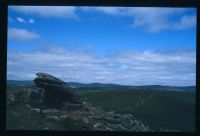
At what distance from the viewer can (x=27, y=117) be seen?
3479 mm

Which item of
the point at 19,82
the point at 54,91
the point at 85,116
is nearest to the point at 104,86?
the point at 85,116

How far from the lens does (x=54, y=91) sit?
11.8 feet

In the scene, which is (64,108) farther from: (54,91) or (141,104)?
(141,104)

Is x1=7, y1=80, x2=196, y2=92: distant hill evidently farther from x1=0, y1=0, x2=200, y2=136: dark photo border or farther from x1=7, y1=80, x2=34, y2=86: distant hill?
x1=0, y1=0, x2=200, y2=136: dark photo border

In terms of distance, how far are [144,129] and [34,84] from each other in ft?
3.06

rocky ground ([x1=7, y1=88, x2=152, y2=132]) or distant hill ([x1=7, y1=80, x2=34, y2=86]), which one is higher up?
distant hill ([x1=7, y1=80, x2=34, y2=86])

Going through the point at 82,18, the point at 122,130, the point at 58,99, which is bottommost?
the point at 122,130

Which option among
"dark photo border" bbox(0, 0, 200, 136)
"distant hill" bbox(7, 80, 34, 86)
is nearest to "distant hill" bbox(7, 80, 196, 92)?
"distant hill" bbox(7, 80, 34, 86)

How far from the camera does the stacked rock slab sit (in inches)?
138
